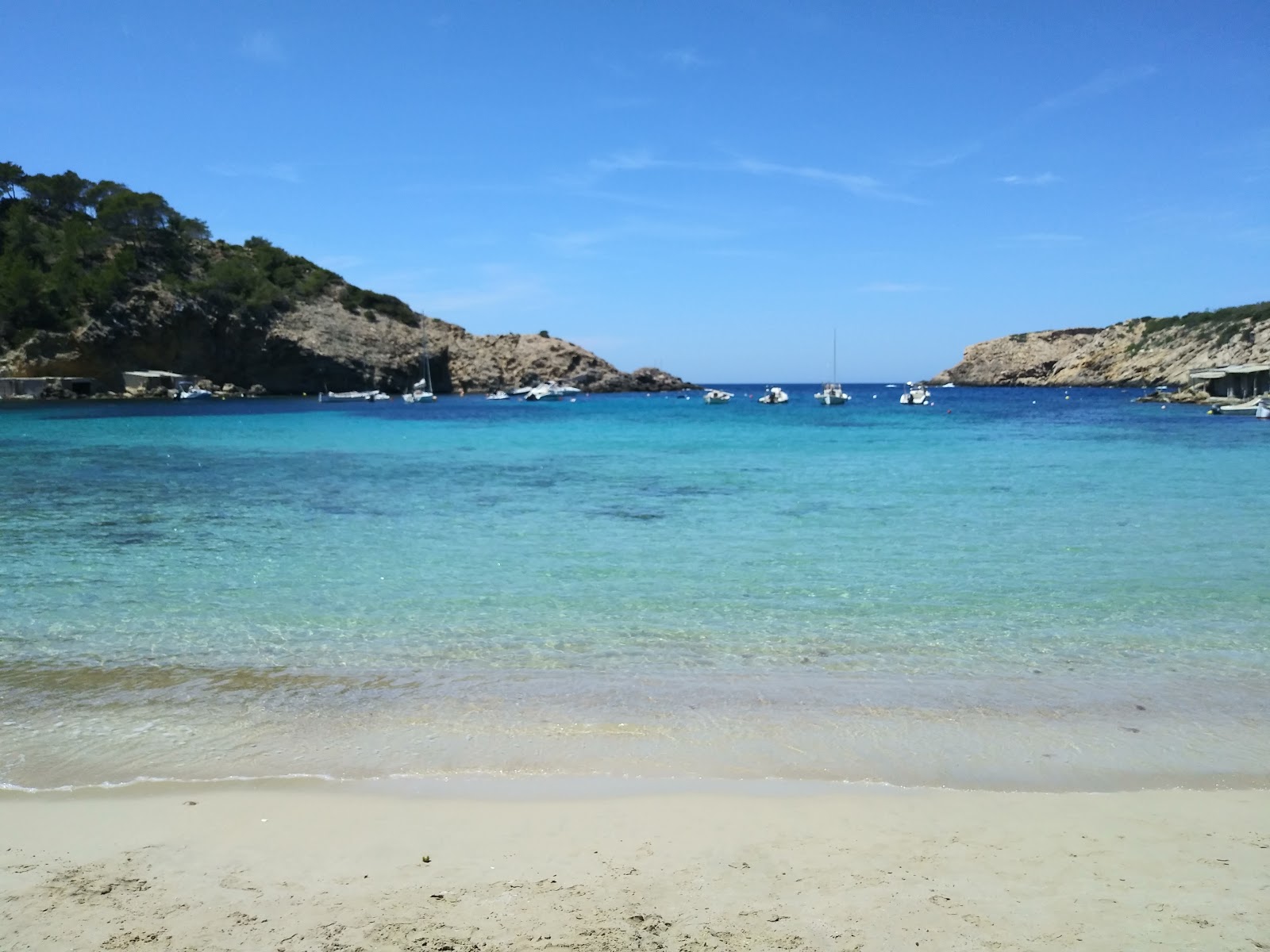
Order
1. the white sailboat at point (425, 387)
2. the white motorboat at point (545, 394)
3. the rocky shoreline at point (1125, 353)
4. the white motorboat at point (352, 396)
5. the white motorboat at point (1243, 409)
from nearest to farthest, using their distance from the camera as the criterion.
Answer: the white motorboat at point (1243, 409) → the rocky shoreline at point (1125, 353) → the white sailboat at point (425, 387) → the white motorboat at point (352, 396) → the white motorboat at point (545, 394)

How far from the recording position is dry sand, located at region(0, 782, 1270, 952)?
3.24 metres

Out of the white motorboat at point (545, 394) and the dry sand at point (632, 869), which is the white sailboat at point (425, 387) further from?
the dry sand at point (632, 869)

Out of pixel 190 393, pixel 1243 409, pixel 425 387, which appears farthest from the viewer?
pixel 425 387

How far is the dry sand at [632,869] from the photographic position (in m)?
3.24

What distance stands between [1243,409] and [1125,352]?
78.5m

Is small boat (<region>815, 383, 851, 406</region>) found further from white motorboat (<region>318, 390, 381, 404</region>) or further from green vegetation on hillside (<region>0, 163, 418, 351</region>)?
green vegetation on hillside (<region>0, 163, 418, 351</region>)

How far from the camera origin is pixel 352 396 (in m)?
87.1

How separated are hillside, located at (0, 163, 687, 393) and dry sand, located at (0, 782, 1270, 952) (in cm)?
8260

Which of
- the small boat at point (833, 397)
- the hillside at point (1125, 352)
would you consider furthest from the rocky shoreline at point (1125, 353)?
the small boat at point (833, 397)

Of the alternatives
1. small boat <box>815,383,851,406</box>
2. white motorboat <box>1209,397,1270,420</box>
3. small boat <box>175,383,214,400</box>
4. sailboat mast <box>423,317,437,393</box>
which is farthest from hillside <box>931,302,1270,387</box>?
small boat <box>175,383,214,400</box>

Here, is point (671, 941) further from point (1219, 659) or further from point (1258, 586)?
point (1258, 586)

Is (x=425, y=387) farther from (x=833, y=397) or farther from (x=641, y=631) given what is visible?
(x=641, y=631)

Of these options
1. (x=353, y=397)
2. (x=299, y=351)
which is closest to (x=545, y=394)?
(x=353, y=397)

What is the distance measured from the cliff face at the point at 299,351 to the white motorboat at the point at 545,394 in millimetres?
15442
